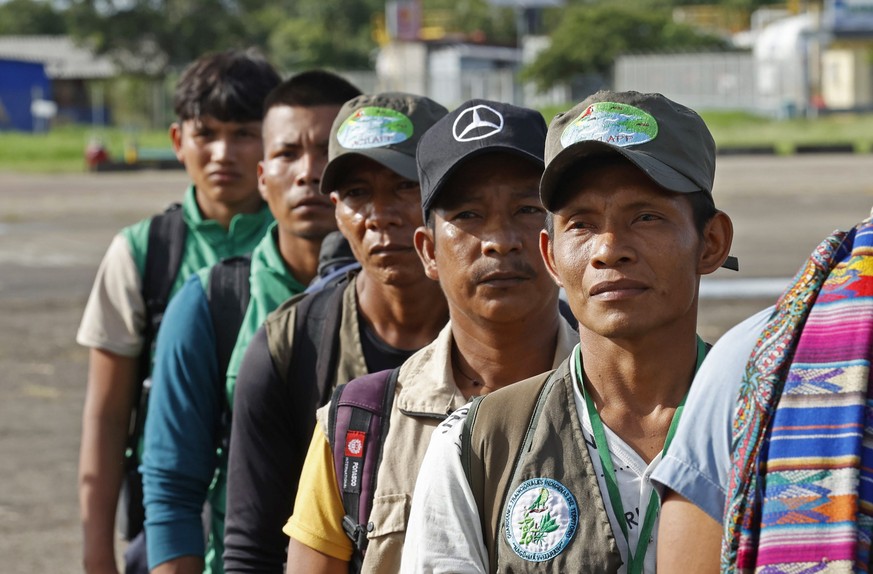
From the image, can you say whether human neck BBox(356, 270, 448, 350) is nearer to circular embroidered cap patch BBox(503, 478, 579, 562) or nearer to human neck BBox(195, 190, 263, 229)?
circular embroidered cap patch BBox(503, 478, 579, 562)

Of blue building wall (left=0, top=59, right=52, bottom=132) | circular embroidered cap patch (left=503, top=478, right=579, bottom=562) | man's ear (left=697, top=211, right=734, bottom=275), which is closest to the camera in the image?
circular embroidered cap patch (left=503, top=478, right=579, bottom=562)

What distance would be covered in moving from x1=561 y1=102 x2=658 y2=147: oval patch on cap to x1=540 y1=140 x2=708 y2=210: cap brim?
13mm

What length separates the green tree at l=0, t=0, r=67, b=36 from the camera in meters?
110

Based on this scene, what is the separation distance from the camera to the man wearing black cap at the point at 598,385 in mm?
2127

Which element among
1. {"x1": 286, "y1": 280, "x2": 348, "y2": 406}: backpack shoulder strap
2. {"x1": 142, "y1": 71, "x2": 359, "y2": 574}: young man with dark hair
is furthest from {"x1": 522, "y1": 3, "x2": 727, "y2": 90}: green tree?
{"x1": 286, "y1": 280, "x2": 348, "y2": 406}: backpack shoulder strap

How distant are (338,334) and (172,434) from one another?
2.09ft

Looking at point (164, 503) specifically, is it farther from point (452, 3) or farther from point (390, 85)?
point (452, 3)

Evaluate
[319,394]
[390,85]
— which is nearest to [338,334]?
[319,394]

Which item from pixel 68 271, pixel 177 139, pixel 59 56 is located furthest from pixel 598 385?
pixel 59 56

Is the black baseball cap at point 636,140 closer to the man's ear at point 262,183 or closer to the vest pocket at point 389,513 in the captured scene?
the vest pocket at point 389,513

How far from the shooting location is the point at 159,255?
423 cm

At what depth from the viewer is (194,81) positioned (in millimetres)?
4512

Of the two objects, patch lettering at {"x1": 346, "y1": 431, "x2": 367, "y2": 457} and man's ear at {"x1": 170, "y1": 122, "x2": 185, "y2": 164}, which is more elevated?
man's ear at {"x1": 170, "y1": 122, "x2": 185, "y2": 164}

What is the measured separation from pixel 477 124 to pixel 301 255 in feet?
3.85
